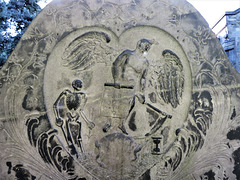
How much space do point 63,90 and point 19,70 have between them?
65 cm

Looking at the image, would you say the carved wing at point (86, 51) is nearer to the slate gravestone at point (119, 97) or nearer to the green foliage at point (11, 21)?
the slate gravestone at point (119, 97)

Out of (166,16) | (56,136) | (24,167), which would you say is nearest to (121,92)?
(56,136)

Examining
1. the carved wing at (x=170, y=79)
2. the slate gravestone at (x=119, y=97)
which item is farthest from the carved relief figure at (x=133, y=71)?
the carved wing at (x=170, y=79)

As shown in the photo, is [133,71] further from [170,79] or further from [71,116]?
[71,116]

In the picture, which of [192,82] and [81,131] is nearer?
[81,131]

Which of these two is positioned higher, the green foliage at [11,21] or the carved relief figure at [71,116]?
the green foliage at [11,21]

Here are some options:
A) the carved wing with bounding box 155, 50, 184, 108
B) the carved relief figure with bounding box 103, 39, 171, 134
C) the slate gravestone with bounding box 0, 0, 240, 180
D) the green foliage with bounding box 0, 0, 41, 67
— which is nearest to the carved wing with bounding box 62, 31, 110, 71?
the slate gravestone with bounding box 0, 0, 240, 180

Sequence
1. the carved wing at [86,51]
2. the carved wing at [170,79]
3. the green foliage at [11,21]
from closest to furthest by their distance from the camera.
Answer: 1. the carved wing at [86,51]
2. the carved wing at [170,79]
3. the green foliage at [11,21]

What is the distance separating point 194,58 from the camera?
3.65m

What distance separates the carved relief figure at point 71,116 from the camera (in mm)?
3277

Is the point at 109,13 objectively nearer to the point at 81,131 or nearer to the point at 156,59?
the point at 156,59

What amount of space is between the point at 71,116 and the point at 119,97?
727 mm

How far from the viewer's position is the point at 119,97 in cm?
343

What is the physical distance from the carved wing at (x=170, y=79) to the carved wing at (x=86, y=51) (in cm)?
87
